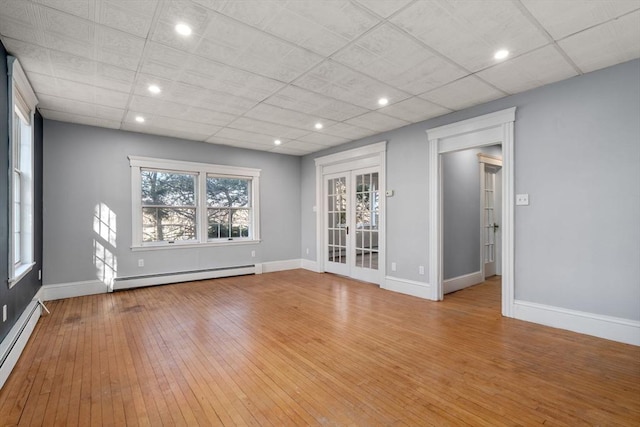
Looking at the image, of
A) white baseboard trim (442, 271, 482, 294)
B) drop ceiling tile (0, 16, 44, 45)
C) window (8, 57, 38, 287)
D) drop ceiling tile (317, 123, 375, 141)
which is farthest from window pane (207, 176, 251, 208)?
white baseboard trim (442, 271, 482, 294)

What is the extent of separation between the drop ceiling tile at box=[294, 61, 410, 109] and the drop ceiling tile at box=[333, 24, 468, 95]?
0.12 metres

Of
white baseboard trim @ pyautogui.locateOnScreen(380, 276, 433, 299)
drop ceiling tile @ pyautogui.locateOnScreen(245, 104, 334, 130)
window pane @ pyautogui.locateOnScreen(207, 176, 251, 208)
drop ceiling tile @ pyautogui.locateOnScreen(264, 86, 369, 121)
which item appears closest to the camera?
drop ceiling tile @ pyautogui.locateOnScreen(264, 86, 369, 121)

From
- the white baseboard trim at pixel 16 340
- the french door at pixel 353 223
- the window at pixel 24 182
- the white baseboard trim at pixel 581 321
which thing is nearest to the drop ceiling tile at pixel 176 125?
the window at pixel 24 182

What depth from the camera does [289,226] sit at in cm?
732

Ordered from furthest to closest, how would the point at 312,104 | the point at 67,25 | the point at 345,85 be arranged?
the point at 312,104, the point at 345,85, the point at 67,25

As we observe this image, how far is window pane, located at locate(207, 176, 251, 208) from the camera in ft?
20.6

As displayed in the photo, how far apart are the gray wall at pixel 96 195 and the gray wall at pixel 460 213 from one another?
4.08m

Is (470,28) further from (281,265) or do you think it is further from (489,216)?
(281,265)

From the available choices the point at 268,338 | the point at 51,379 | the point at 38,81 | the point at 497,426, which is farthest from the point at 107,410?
the point at 38,81

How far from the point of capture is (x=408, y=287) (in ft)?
16.2

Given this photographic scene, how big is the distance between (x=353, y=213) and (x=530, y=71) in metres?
3.65

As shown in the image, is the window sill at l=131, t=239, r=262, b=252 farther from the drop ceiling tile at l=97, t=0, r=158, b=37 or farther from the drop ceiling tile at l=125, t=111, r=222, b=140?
the drop ceiling tile at l=97, t=0, r=158, b=37

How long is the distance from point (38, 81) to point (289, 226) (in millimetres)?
4964

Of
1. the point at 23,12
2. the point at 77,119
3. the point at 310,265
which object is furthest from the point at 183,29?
the point at 310,265
